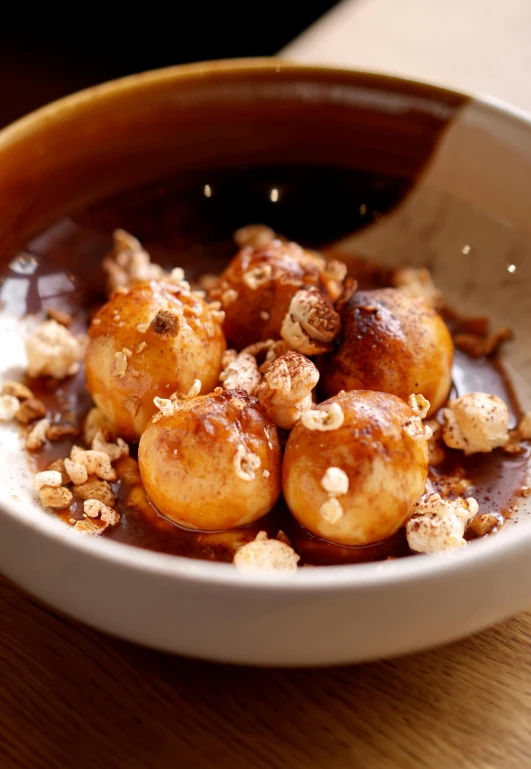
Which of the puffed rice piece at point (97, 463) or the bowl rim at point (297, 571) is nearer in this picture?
the bowl rim at point (297, 571)

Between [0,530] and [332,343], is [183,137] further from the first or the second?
[0,530]

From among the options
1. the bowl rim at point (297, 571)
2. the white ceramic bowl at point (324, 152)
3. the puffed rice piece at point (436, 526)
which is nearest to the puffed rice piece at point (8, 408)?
the white ceramic bowl at point (324, 152)

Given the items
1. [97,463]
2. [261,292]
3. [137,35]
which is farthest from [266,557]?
[137,35]

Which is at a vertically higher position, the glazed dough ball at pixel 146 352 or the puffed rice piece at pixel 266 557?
the glazed dough ball at pixel 146 352

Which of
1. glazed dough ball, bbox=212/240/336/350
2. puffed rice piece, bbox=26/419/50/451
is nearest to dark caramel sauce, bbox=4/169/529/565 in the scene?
puffed rice piece, bbox=26/419/50/451

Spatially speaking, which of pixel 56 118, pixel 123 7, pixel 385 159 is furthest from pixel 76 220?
pixel 123 7

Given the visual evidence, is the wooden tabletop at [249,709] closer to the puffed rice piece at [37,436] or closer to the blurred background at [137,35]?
the puffed rice piece at [37,436]

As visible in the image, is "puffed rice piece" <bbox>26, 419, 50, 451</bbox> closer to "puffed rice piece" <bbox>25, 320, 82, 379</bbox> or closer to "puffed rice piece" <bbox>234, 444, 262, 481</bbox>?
"puffed rice piece" <bbox>25, 320, 82, 379</bbox>
